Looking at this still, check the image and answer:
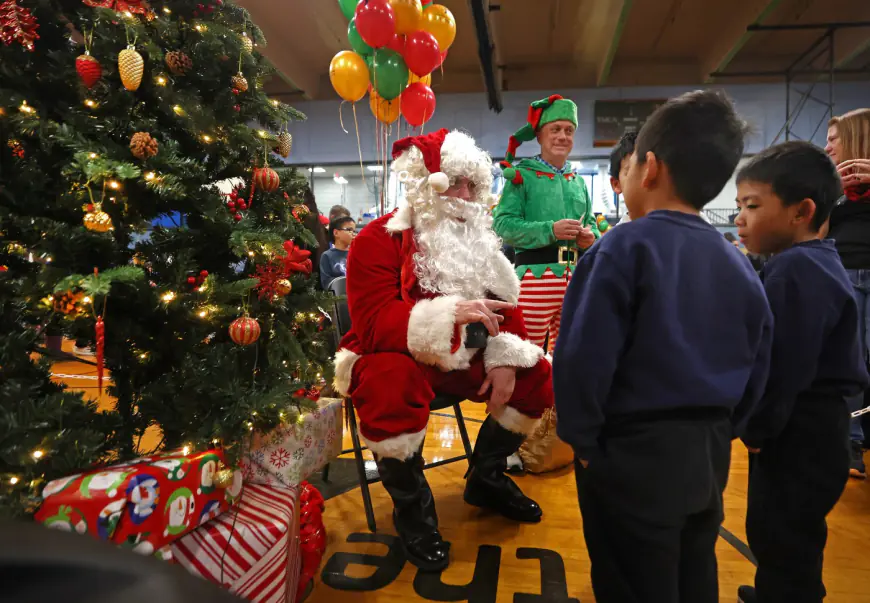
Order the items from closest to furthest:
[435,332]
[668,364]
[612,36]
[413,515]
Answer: [668,364] → [435,332] → [413,515] → [612,36]

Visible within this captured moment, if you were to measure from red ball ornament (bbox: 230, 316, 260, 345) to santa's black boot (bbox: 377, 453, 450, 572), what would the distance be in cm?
61

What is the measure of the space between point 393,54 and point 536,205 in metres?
1.37

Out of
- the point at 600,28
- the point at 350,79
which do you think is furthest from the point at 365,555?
the point at 600,28

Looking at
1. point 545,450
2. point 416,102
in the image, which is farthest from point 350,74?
point 545,450

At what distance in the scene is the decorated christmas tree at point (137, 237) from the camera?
1.19 meters

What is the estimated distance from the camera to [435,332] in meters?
1.55

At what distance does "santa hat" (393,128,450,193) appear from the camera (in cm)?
170

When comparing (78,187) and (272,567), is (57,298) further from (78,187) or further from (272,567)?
(272,567)

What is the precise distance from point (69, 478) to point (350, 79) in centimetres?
274

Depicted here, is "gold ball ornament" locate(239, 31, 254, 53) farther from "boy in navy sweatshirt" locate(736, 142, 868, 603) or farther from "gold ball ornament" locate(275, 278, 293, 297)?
"boy in navy sweatshirt" locate(736, 142, 868, 603)

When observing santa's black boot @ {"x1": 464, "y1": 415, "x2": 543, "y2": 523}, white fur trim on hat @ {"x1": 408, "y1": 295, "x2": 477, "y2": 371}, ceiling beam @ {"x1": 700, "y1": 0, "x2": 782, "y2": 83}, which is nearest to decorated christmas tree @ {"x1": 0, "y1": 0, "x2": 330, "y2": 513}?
white fur trim on hat @ {"x1": 408, "y1": 295, "x2": 477, "y2": 371}

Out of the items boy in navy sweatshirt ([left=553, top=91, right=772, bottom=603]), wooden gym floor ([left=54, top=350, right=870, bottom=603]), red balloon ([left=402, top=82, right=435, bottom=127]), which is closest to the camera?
boy in navy sweatshirt ([left=553, top=91, right=772, bottom=603])

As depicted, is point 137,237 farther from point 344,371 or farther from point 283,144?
point 344,371

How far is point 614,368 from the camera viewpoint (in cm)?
92
